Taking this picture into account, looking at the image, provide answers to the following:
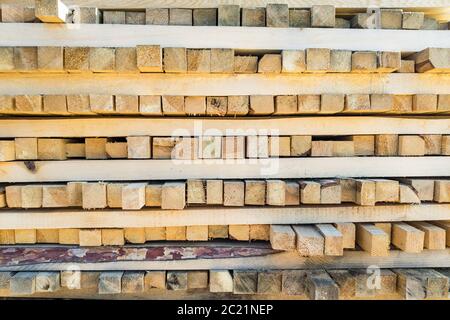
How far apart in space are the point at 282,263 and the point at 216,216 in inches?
15.3

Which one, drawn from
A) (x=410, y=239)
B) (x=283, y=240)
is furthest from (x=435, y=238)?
(x=283, y=240)

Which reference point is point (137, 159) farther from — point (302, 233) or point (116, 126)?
point (302, 233)

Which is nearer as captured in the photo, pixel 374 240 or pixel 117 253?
pixel 374 240

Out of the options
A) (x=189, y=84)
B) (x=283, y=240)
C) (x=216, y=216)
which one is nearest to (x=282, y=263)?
(x=283, y=240)

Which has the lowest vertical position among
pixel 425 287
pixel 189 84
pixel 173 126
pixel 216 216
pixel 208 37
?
pixel 425 287

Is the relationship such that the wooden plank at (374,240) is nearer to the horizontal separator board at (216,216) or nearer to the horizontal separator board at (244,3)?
the horizontal separator board at (216,216)

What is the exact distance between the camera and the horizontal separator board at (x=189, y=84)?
3.89 ft

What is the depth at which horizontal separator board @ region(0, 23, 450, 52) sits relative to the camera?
1.18m

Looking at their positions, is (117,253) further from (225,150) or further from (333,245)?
(333,245)

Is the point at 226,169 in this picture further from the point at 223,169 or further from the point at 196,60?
the point at 196,60

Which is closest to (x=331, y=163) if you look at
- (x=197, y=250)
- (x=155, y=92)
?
(x=197, y=250)

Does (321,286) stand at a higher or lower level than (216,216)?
lower

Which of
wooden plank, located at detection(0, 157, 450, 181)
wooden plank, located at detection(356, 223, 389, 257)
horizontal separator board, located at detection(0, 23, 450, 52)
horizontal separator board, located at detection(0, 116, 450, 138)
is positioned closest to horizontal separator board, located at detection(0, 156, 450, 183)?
wooden plank, located at detection(0, 157, 450, 181)

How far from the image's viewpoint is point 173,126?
48.0 inches
